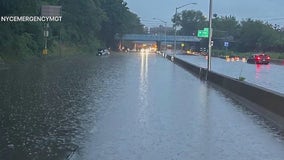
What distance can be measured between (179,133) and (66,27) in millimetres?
97145

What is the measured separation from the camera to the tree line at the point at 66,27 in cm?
5681

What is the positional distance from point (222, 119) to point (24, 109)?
5.94 meters

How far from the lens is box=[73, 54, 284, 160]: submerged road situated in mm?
10312

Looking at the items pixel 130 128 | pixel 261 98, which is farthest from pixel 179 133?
pixel 261 98

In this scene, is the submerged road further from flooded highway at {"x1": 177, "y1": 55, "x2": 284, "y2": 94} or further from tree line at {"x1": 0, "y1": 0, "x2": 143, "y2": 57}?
tree line at {"x1": 0, "y1": 0, "x2": 143, "y2": 57}

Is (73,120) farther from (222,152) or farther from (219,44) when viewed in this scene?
(219,44)

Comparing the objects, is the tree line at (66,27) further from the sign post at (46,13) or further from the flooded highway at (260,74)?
the flooded highway at (260,74)

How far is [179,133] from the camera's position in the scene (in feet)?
42.0

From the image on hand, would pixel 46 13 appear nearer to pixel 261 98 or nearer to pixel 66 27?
pixel 66 27

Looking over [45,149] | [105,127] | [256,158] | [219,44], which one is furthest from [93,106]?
[219,44]

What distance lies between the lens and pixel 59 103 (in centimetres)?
1898

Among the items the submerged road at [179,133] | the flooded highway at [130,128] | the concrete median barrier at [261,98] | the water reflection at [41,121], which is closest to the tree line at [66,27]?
the concrete median barrier at [261,98]

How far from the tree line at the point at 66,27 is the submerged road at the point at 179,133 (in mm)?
38047

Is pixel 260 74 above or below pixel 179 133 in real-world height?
below
